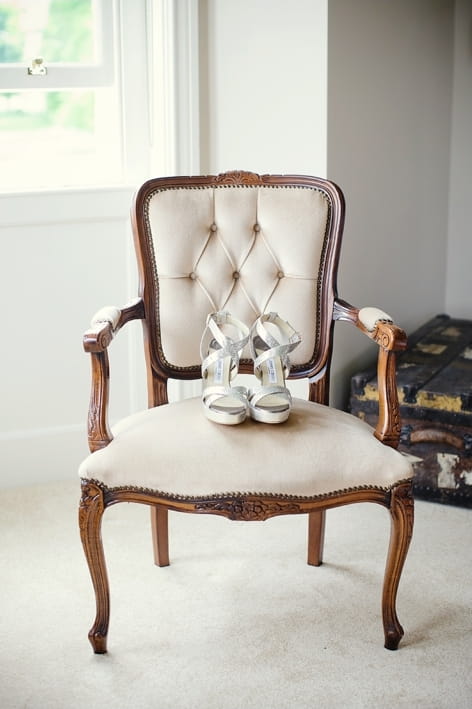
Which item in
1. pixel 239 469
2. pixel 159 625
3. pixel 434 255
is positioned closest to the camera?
pixel 239 469

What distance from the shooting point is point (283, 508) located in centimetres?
190

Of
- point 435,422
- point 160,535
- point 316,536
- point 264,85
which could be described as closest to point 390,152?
point 264,85

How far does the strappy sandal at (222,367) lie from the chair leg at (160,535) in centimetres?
39

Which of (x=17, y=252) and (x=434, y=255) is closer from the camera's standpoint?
(x=17, y=252)

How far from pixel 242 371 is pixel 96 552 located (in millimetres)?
615

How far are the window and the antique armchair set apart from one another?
706mm

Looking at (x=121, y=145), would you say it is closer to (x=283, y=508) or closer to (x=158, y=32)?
(x=158, y=32)

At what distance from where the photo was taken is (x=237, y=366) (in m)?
2.20

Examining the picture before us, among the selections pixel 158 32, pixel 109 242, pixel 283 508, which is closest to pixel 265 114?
pixel 158 32

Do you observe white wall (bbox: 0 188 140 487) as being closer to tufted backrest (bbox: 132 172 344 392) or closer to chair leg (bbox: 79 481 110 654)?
tufted backrest (bbox: 132 172 344 392)

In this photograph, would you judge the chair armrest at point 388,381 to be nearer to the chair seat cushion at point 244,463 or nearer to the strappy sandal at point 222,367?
the chair seat cushion at point 244,463

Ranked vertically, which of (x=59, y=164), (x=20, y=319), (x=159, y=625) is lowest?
(x=159, y=625)

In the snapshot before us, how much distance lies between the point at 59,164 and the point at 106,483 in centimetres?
Answer: 132

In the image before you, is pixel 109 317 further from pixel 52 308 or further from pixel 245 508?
pixel 52 308
